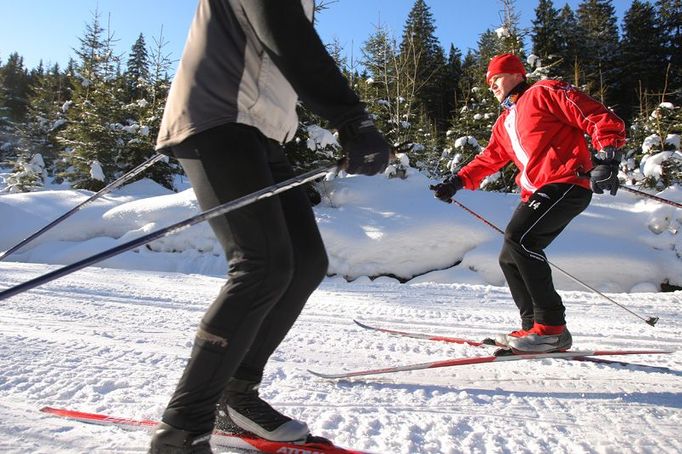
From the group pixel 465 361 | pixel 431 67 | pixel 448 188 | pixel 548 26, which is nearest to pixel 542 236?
pixel 448 188

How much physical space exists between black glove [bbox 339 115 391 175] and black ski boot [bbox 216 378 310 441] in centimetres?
92

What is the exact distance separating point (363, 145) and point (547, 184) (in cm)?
206

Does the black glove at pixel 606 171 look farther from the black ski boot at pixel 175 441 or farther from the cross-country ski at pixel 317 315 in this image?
the black ski boot at pixel 175 441

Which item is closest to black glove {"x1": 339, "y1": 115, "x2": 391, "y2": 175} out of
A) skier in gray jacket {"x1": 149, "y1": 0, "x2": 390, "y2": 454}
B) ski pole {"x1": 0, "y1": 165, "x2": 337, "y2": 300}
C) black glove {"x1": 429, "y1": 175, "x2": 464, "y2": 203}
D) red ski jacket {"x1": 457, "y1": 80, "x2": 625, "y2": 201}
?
skier in gray jacket {"x1": 149, "y1": 0, "x2": 390, "y2": 454}

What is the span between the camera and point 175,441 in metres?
1.34

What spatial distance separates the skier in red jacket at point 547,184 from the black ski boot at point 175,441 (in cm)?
225

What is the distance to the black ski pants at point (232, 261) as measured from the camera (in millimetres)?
1369

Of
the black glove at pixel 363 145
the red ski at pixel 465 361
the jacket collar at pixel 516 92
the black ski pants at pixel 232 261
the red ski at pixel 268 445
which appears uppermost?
the jacket collar at pixel 516 92

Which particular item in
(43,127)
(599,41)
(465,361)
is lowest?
(465,361)

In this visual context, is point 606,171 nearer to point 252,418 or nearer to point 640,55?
point 252,418

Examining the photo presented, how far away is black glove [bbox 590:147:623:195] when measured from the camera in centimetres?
262

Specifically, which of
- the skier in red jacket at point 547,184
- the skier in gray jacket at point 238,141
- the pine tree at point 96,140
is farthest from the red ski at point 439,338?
the pine tree at point 96,140

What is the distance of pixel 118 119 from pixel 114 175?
1.98 metres

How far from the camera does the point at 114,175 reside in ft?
47.1
